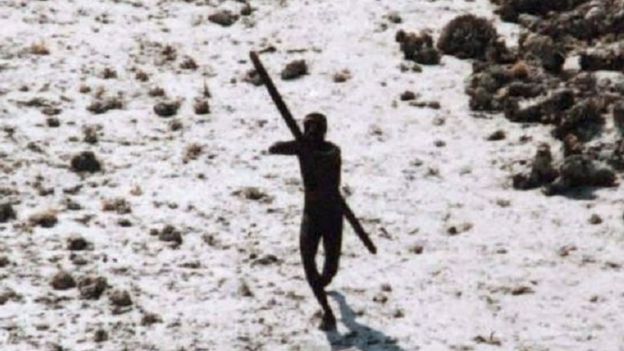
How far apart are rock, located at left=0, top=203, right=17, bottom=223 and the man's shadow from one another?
6.08m

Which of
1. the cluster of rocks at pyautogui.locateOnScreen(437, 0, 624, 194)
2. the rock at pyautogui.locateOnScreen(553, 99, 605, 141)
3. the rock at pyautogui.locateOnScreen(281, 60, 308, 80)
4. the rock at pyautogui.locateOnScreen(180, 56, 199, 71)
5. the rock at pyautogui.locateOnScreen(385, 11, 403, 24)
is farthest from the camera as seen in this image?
the rock at pyautogui.locateOnScreen(385, 11, 403, 24)

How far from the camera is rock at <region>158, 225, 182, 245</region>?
14.5m

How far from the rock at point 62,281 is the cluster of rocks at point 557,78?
7.41 meters

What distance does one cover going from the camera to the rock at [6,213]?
49.5 ft

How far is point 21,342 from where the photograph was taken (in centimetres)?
1161

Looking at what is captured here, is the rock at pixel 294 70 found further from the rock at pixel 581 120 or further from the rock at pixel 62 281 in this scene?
the rock at pixel 62 281

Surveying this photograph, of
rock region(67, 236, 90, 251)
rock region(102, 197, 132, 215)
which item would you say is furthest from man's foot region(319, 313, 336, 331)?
rock region(102, 197, 132, 215)

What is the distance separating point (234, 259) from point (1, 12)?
13.5m

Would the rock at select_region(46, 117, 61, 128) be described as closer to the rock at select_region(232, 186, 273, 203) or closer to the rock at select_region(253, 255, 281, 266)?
the rock at select_region(232, 186, 273, 203)

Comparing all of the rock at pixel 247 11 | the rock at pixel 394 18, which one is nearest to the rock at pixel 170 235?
the rock at pixel 394 18

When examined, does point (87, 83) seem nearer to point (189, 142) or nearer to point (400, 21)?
point (189, 142)

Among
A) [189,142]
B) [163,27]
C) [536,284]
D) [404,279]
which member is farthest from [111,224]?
[163,27]

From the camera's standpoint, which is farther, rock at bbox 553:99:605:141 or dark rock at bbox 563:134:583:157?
rock at bbox 553:99:605:141

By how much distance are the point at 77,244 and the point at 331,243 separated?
4672 millimetres
